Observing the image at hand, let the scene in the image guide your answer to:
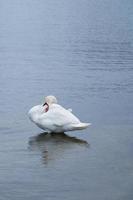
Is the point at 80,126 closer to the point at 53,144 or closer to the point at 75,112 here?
the point at 53,144

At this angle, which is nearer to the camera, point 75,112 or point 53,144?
point 53,144

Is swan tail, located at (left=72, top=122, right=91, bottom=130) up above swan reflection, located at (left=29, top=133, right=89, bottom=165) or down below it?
above

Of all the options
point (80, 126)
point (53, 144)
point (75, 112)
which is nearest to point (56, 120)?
point (80, 126)

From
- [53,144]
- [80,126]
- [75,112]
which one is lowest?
[53,144]

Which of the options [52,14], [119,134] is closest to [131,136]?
[119,134]

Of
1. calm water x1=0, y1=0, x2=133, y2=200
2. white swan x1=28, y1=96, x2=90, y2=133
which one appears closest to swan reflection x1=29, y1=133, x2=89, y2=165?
calm water x1=0, y1=0, x2=133, y2=200

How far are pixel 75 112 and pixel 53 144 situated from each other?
3721 mm

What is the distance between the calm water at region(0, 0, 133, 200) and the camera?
14062 millimetres

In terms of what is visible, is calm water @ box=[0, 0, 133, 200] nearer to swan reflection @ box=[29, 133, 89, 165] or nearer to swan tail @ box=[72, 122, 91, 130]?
swan reflection @ box=[29, 133, 89, 165]

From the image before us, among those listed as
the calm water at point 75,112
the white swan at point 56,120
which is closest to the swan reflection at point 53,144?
the calm water at point 75,112

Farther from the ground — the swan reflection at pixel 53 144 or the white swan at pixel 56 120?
the white swan at pixel 56 120

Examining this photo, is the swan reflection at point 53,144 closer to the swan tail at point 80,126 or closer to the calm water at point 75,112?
the calm water at point 75,112

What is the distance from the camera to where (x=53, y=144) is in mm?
17172

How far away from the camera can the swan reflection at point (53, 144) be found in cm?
1620
